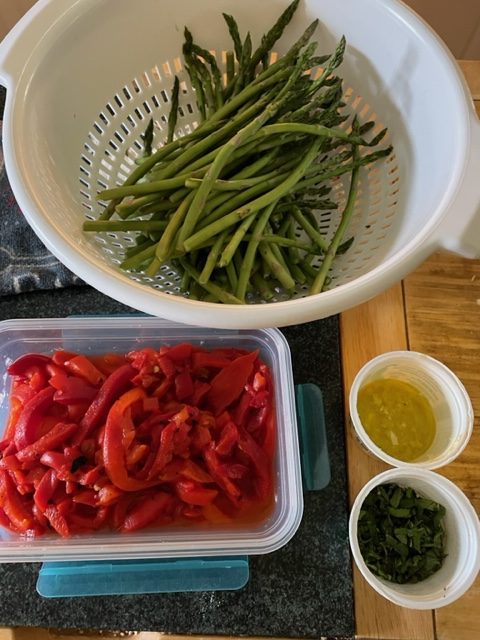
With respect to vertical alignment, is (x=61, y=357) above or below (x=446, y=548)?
above

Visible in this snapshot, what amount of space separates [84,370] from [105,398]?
7 cm

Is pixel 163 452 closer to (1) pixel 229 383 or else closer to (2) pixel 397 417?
(1) pixel 229 383

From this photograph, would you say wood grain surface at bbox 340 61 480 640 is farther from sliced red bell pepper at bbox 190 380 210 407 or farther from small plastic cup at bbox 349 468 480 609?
sliced red bell pepper at bbox 190 380 210 407

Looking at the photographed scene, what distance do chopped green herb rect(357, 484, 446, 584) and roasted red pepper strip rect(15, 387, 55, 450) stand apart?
53cm

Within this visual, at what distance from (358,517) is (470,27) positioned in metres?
1.37

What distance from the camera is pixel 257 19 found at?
36.9 inches

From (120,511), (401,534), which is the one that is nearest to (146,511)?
(120,511)

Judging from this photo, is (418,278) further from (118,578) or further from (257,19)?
(118,578)

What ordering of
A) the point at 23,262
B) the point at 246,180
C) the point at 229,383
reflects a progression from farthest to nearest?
the point at 23,262
the point at 229,383
the point at 246,180

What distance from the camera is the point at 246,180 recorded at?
2.76ft

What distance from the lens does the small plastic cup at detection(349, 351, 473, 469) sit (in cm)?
85

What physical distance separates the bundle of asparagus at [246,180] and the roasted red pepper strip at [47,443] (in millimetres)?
282

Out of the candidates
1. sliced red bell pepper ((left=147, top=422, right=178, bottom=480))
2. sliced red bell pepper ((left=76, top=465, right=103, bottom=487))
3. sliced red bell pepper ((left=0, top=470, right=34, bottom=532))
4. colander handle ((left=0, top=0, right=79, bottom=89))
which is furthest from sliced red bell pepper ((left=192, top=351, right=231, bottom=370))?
colander handle ((left=0, top=0, right=79, bottom=89))

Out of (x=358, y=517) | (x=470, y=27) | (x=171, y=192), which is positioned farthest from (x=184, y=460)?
(x=470, y=27)
